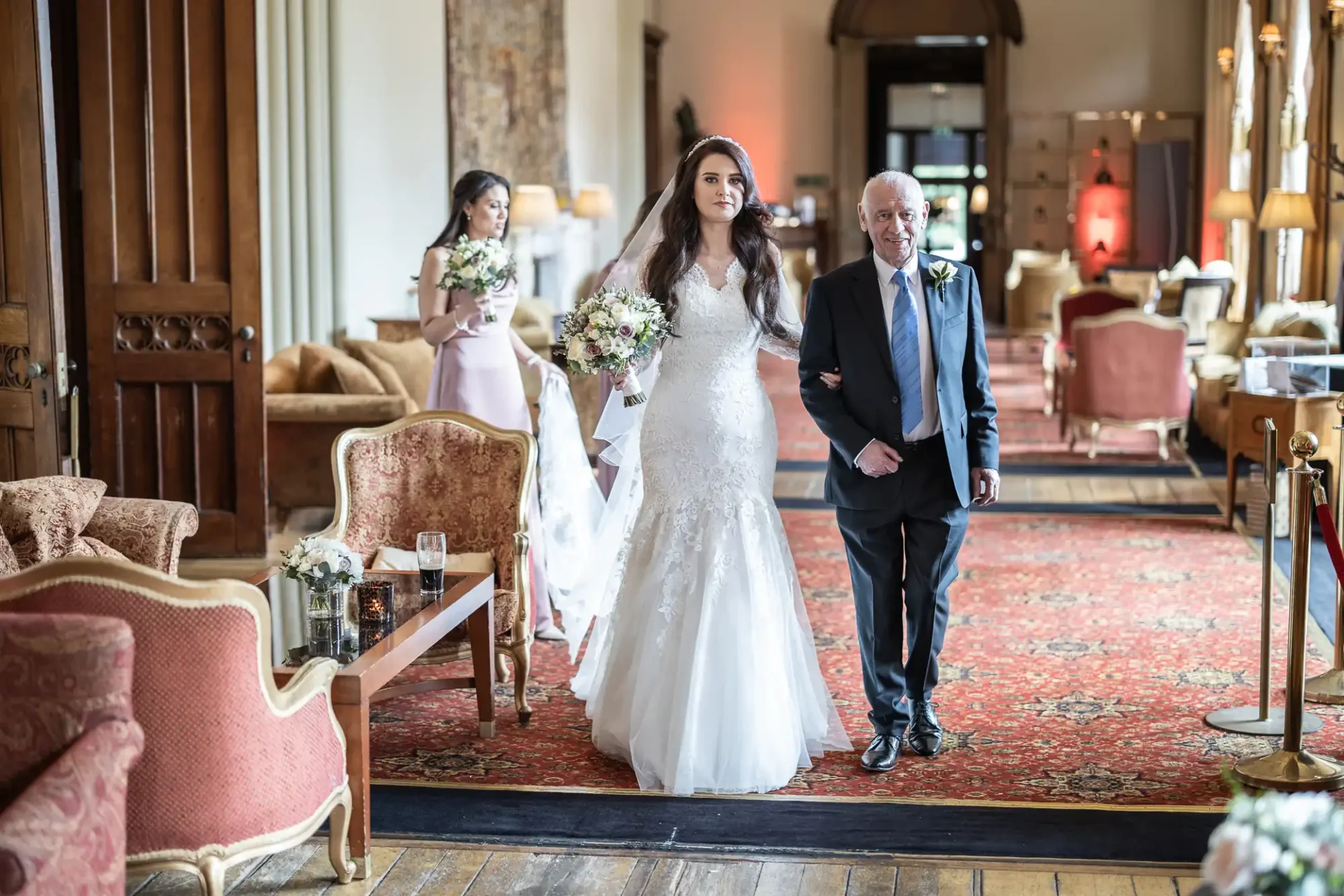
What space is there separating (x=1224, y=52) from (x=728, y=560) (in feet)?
47.2

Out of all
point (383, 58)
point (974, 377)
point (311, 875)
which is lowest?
point (311, 875)

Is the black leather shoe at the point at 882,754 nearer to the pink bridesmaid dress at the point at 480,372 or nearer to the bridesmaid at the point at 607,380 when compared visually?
the bridesmaid at the point at 607,380

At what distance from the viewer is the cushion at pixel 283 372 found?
8.06 metres

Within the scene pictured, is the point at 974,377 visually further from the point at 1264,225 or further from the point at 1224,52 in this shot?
the point at 1224,52

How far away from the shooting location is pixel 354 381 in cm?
787

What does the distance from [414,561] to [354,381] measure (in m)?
3.04

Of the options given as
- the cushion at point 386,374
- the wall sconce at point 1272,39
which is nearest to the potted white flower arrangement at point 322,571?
the cushion at point 386,374

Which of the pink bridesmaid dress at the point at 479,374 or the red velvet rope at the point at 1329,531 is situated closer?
the red velvet rope at the point at 1329,531

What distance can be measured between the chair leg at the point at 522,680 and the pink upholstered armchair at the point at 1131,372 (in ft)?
20.7

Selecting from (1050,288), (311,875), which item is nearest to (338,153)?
(311,875)

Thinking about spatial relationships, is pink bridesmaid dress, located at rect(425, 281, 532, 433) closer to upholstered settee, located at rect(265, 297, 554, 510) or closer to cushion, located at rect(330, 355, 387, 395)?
upholstered settee, located at rect(265, 297, 554, 510)

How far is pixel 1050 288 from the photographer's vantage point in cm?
1669

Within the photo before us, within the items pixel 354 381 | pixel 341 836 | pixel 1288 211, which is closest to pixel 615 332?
pixel 341 836

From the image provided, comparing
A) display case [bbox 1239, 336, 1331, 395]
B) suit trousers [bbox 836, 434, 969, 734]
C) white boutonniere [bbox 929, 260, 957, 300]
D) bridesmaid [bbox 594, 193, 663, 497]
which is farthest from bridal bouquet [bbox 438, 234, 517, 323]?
display case [bbox 1239, 336, 1331, 395]
